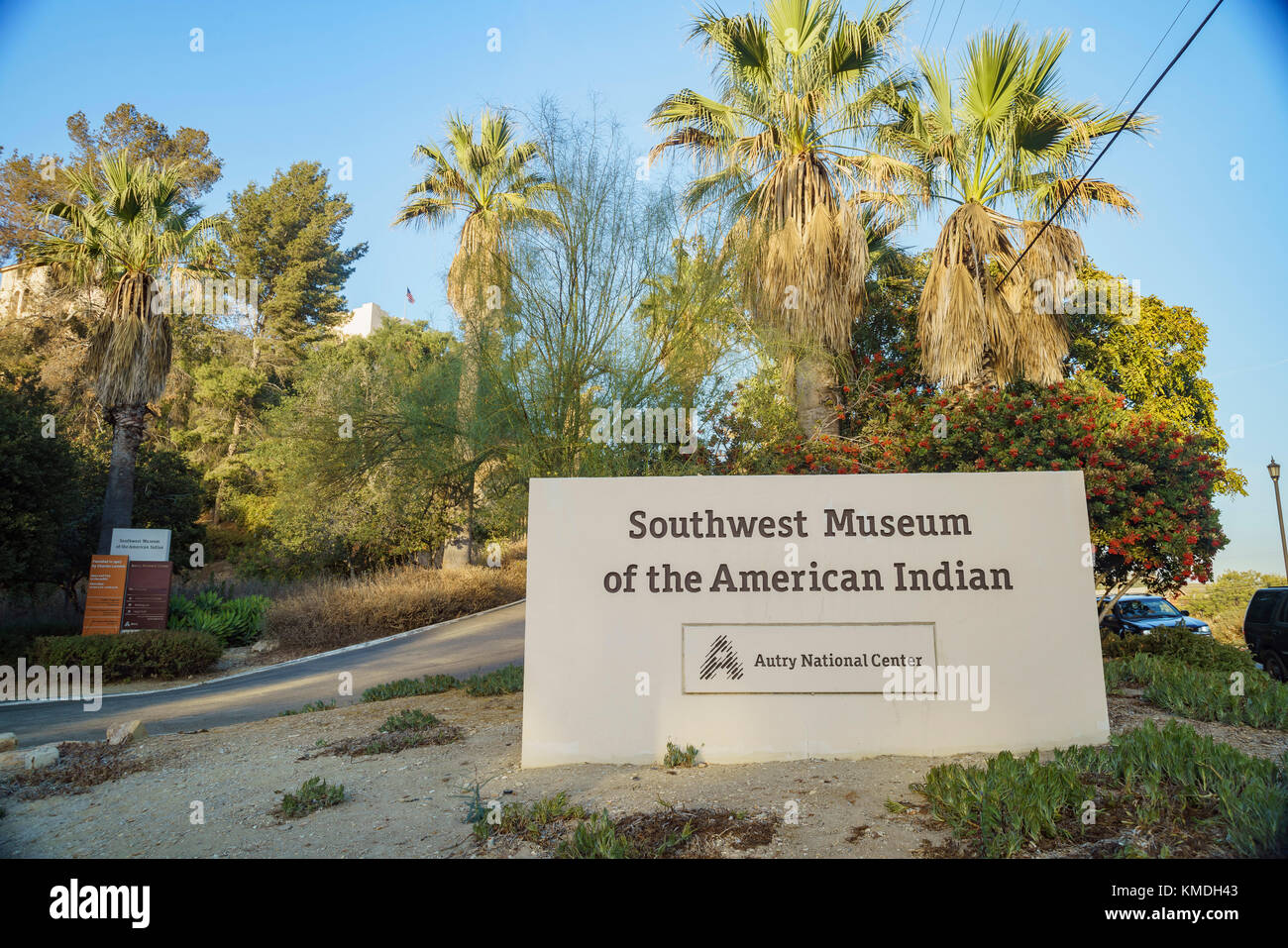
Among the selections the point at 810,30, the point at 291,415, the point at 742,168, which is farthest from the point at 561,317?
the point at 291,415

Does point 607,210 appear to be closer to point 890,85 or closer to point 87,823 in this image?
point 890,85

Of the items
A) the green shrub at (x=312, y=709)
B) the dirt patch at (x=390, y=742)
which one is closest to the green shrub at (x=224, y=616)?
the green shrub at (x=312, y=709)

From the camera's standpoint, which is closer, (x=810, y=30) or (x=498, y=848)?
(x=498, y=848)

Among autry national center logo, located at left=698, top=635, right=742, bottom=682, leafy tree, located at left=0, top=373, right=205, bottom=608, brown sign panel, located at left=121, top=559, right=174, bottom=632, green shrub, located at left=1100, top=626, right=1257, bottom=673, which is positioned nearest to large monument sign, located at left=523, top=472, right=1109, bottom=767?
autry national center logo, located at left=698, top=635, right=742, bottom=682

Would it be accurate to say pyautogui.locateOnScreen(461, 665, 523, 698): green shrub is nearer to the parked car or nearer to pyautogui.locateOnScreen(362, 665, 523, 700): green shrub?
pyautogui.locateOnScreen(362, 665, 523, 700): green shrub

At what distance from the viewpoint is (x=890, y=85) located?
14234mm

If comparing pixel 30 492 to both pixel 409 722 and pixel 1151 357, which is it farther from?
pixel 1151 357

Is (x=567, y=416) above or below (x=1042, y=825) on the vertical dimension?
above

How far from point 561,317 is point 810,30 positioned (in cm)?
718

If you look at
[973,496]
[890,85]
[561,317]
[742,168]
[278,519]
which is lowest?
[973,496]

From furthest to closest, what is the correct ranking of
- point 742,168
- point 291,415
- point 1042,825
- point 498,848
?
point 291,415, point 742,168, point 498,848, point 1042,825

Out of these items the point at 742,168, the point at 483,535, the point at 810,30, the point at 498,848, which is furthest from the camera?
the point at 483,535

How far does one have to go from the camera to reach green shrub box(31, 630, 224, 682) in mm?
14070

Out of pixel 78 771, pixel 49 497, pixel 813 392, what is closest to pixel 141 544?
pixel 49 497
